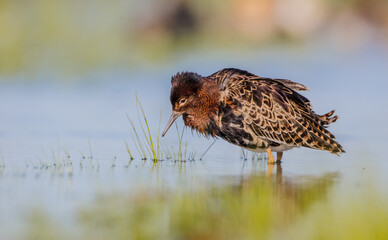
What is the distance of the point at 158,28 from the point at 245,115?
9.50 m

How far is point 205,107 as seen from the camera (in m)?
10.3

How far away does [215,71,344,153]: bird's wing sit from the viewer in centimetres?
1028

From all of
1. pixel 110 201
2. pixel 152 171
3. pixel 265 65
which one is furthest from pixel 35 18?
pixel 110 201

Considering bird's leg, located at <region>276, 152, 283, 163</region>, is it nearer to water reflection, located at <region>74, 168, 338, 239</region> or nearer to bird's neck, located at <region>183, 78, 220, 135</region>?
bird's neck, located at <region>183, 78, 220, 135</region>

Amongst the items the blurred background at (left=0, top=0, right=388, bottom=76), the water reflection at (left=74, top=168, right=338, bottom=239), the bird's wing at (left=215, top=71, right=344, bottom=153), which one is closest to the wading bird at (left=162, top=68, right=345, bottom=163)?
the bird's wing at (left=215, top=71, right=344, bottom=153)

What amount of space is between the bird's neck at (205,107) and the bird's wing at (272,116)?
14cm

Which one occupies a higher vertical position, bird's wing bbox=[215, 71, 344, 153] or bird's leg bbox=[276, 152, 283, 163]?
bird's wing bbox=[215, 71, 344, 153]

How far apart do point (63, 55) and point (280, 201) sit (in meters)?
11.4

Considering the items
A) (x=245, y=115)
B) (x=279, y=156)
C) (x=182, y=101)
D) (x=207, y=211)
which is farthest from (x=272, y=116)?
(x=207, y=211)

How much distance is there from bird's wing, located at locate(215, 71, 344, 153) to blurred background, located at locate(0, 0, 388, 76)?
7.35 metres

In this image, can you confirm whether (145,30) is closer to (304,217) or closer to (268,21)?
(268,21)

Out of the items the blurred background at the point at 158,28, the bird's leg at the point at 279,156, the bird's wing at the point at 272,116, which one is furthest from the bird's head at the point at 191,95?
the blurred background at the point at 158,28

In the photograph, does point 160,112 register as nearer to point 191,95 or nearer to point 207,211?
point 191,95

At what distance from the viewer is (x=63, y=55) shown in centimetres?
1772
